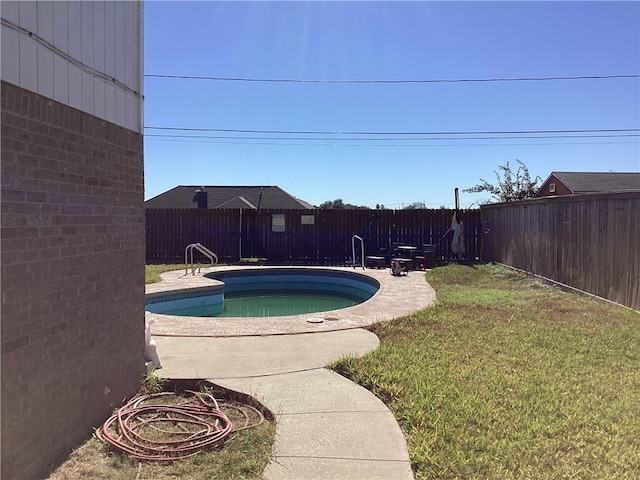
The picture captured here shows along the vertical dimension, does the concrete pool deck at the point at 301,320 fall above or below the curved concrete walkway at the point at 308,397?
above

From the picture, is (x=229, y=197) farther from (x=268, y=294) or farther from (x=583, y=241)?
(x=583, y=241)

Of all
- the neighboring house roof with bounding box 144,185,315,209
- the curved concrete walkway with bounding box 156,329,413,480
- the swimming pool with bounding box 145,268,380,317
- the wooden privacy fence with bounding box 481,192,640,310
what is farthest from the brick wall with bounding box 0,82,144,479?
the neighboring house roof with bounding box 144,185,315,209

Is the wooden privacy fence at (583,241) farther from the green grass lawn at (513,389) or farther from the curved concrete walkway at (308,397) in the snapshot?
the curved concrete walkway at (308,397)

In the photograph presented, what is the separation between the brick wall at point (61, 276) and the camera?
256cm

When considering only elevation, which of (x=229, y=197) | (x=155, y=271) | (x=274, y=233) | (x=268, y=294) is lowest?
(x=268, y=294)

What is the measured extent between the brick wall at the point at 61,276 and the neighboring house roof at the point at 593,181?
70.4 ft

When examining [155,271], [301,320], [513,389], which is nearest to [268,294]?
[155,271]

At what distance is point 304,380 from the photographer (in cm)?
434

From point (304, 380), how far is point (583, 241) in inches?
274

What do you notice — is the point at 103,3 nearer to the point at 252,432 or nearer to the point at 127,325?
the point at 127,325

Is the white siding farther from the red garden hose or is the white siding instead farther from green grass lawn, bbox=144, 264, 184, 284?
green grass lawn, bbox=144, 264, 184, 284

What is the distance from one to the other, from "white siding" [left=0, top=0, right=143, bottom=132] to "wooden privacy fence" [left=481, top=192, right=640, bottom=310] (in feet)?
24.0

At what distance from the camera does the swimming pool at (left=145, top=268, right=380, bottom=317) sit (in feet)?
32.8

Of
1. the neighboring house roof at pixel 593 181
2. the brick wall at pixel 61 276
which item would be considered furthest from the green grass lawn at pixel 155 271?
the neighboring house roof at pixel 593 181
